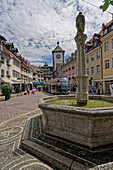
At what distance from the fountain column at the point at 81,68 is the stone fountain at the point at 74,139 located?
4.00 feet

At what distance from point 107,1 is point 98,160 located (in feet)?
10.6

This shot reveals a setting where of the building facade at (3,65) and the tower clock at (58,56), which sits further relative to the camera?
the tower clock at (58,56)

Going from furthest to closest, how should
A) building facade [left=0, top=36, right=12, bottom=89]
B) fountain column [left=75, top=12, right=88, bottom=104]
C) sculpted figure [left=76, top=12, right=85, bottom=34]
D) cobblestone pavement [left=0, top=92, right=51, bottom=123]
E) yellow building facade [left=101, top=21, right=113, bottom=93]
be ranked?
building facade [left=0, top=36, right=12, bottom=89]
yellow building facade [left=101, top=21, right=113, bottom=93]
cobblestone pavement [left=0, top=92, right=51, bottom=123]
sculpted figure [left=76, top=12, right=85, bottom=34]
fountain column [left=75, top=12, right=88, bottom=104]

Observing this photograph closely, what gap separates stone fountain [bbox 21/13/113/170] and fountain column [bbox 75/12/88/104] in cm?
122

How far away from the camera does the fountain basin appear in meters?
2.40

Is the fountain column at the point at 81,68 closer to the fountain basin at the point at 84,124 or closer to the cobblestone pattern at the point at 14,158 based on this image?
the fountain basin at the point at 84,124

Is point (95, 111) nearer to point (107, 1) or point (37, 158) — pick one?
point (37, 158)

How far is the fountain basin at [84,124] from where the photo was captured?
2402 mm

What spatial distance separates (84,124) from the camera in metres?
2.57

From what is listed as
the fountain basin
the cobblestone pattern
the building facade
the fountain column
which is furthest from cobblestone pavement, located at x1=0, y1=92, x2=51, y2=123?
the building facade

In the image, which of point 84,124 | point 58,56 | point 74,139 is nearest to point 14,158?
point 74,139

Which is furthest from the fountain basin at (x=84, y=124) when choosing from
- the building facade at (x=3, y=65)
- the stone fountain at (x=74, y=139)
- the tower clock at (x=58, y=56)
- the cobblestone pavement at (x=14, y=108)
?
the tower clock at (x=58, y=56)

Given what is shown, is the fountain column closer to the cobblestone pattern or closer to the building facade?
the cobblestone pattern

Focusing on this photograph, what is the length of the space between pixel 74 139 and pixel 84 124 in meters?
0.62
